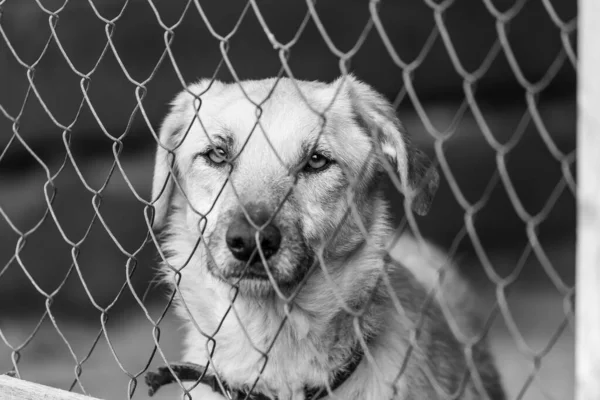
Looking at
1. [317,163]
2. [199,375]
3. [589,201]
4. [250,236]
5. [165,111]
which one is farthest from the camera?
[165,111]

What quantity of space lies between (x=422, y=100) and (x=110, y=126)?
2.43 m

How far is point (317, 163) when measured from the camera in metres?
2.89

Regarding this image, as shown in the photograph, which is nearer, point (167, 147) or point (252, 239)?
point (252, 239)

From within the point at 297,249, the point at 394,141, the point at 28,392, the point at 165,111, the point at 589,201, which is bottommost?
the point at 28,392

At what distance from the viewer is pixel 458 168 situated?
571cm

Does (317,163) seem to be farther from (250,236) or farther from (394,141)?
(250,236)

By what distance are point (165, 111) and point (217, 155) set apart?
2761 mm

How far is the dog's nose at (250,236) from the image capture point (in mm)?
2365

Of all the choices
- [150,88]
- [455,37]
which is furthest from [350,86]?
[150,88]

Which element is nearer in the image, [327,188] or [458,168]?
[327,188]

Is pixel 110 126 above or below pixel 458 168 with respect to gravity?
below

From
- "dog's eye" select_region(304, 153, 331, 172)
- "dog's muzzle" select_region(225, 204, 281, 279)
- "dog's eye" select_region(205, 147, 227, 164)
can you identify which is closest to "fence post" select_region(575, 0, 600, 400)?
"dog's muzzle" select_region(225, 204, 281, 279)

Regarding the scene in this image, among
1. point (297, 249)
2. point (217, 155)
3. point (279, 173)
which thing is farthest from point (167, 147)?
point (297, 249)

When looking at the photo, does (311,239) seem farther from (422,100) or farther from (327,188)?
(422,100)
